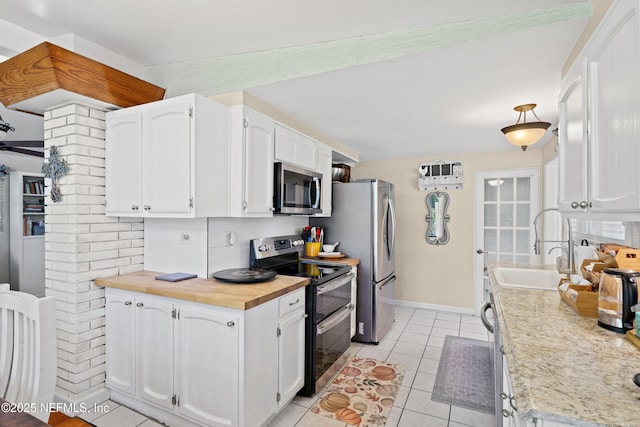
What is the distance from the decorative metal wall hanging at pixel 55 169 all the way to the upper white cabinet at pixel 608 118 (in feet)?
9.73

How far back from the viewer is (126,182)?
2330mm

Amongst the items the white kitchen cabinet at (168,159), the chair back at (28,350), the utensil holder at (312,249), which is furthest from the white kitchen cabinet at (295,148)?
the chair back at (28,350)

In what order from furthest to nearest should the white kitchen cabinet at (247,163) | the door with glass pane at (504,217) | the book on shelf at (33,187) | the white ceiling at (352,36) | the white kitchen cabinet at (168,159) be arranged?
the book on shelf at (33,187)
the door with glass pane at (504,217)
the white kitchen cabinet at (247,163)
the white kitchen cabinet at (168,159)
the white ceiling at (352,36)

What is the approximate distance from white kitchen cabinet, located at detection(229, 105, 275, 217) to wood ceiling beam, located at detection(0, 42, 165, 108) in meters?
0.81

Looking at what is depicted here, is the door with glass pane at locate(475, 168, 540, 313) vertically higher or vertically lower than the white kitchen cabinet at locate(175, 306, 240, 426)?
higher

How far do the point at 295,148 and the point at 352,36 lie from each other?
119 centimetres

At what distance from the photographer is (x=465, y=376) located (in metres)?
2.78

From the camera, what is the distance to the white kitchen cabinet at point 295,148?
2727 millimetres

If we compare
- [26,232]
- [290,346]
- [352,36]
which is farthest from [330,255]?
[26,232]

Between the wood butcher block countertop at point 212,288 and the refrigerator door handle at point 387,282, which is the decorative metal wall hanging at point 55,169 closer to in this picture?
the wood butcher block countertop at point 212,288

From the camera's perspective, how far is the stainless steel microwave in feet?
8.74

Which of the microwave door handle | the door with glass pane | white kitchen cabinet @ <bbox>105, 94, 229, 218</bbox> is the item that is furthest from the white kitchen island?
the door with glass pane

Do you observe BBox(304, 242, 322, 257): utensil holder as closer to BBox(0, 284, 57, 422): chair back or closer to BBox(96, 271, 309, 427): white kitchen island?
BBox(96, 271, 309, 427): white kitchen island

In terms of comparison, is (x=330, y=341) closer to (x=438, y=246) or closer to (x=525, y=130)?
(x=525, y=130)
